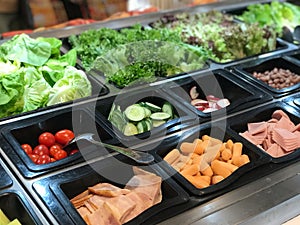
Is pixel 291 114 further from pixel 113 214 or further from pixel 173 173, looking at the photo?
pixel 113 214

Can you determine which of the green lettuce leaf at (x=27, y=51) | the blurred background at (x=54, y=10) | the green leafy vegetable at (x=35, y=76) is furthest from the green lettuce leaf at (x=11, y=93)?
the blurred background at (x=54, y=10)

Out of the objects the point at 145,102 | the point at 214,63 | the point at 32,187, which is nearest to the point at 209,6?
the point at 214,63

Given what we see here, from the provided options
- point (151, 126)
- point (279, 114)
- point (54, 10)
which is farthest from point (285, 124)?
point (54, 10)

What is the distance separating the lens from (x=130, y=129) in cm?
186

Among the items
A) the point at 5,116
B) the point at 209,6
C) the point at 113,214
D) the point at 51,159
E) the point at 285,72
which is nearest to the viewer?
the point at 113,214

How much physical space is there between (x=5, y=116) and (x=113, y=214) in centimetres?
79

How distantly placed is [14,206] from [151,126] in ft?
2.18

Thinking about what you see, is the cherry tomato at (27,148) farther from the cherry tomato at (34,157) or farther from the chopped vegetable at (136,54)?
the chopped vegetable at (136,54)

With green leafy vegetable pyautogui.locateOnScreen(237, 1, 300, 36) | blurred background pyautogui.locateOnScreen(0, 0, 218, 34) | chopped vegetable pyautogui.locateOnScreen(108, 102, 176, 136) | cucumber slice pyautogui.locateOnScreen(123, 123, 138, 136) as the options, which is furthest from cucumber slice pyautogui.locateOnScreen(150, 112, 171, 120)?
blurred background pyautogui.locateOnScreen(0, 0, 218, 34)

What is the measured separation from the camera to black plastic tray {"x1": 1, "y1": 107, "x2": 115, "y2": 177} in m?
1.58

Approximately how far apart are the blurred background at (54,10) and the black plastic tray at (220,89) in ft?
5.28

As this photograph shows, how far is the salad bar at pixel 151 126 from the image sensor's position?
1.45 m

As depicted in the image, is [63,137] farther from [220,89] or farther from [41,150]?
[220,89]

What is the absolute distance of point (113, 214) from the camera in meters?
1.39
